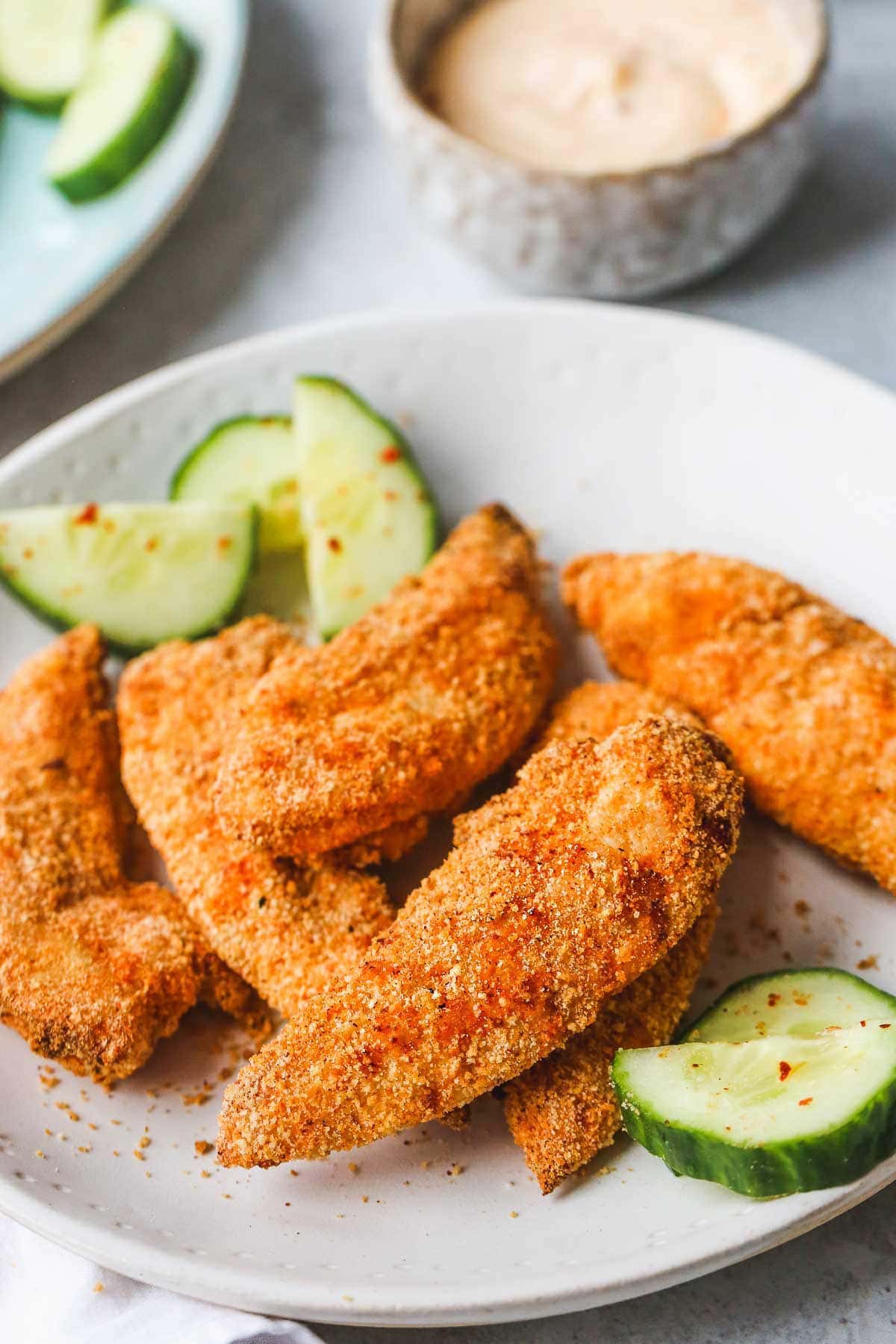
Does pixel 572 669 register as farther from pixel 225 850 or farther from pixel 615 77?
pixel 615 77

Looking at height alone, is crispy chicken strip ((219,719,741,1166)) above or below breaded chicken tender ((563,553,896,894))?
above

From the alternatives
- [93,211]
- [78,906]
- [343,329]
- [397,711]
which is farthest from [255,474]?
[93,211]

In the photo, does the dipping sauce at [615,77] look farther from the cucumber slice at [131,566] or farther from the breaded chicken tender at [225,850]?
the breaded chicken tender at [225,850]

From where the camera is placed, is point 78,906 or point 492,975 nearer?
point 492,975

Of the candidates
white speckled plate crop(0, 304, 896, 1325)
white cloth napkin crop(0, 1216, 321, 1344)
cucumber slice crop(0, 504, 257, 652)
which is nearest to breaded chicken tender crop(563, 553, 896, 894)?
white speckled plate crop(0, 304, 896, 1325)

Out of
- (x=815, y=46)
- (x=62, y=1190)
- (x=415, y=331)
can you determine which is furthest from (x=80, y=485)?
(x=815, y=46)

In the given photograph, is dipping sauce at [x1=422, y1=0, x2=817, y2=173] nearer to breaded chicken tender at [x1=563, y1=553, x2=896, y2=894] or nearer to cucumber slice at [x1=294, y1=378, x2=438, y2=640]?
cucumber slice at [x1=294, y1=378, x2=438, y2=640]

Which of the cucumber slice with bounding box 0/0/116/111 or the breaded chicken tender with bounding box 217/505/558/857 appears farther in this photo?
the cucumber slice with bounding box 0/0/116/111
